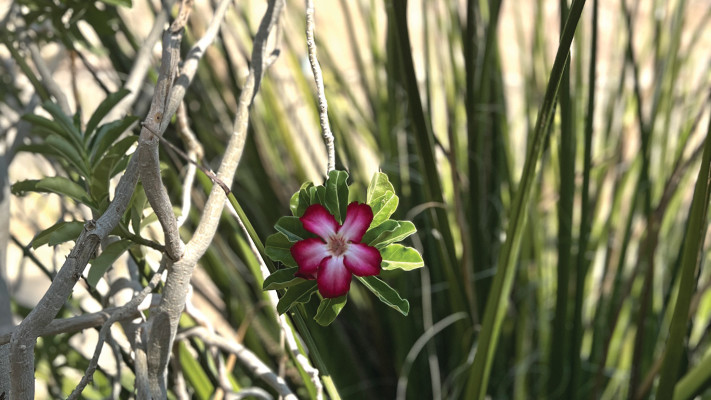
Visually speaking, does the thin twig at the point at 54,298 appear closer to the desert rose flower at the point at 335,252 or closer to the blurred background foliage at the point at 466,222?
the desert rose flower at the point at 335,252

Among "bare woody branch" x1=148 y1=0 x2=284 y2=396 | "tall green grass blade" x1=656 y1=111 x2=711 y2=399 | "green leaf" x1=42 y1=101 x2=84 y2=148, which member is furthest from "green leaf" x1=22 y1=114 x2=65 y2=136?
"tall green grass blade" x1=656 y1=111 x2=711 y2=399

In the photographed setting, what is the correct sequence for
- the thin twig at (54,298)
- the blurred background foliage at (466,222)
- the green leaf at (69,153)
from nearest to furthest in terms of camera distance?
1. the thin twig at (54,298)
2. the green leaf at (69,153)
3. the blurred background foliage at (466,222)

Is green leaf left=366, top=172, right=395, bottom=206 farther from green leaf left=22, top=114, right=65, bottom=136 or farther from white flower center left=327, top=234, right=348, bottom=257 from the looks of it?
green leaf left=22, top=114, right=65, bottom=136

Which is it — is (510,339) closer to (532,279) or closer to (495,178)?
(532,279)

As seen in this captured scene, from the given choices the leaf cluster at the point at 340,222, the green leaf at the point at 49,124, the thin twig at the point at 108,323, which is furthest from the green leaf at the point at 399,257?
the green leaf at the point at 49,124

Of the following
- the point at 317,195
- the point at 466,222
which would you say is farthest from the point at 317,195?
the point at 466,222

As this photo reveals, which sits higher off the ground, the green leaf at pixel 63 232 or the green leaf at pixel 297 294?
the green leaf at pixel 63 232

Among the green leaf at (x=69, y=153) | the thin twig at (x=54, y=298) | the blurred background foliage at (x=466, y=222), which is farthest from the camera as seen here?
the blurred background foliage at (x=466, y=222)

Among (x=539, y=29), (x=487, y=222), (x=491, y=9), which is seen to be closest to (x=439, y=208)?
(x=491, y=9)
